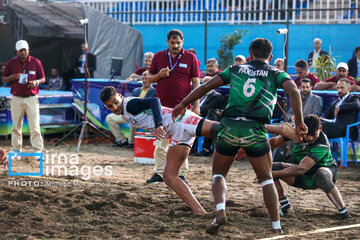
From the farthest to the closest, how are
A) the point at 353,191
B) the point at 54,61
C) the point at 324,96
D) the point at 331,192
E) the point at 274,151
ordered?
the point at 54,61 < the point at 324,96 < the point at 274,151 < the point at 353,191 < the point at 331,192

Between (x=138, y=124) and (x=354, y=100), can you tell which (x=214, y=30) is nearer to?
(x=354, y=100)

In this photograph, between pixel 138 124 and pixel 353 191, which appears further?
Answer: pixel 353 191

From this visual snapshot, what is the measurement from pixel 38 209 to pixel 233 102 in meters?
2.62

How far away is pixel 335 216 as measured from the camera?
20.9 feet

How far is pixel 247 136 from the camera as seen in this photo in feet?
17.3

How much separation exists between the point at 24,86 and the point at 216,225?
626 centimetres

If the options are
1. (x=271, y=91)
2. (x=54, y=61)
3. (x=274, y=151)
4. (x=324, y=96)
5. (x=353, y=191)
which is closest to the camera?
(x=271, y=91)

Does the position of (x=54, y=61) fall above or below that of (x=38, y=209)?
above

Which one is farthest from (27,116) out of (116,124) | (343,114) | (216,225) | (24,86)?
→ (216,225)

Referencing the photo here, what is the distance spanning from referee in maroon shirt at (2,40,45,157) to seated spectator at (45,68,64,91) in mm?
6392

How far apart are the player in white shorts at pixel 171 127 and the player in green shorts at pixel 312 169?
897 millimetres

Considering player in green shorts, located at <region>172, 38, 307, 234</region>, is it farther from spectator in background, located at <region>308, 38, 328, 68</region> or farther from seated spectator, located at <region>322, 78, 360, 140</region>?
spectator in background, located at <region>308, 38, 328, 68</region>

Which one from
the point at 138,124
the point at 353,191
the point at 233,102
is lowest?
the point at 353,191

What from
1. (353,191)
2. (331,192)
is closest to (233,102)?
(331,192)
